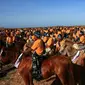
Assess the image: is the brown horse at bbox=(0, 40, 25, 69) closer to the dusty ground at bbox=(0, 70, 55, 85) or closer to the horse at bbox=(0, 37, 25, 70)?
the horse at bbox=(0, 37, 25, 70)

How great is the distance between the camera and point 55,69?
394 inches

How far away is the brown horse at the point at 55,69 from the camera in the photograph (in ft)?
32.4

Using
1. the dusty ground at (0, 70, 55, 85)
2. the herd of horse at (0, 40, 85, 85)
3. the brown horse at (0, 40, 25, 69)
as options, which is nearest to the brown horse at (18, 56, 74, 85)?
the herd of horse at (0, 40, 85, 85)

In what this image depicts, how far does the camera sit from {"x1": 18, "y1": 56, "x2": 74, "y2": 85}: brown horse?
988cm

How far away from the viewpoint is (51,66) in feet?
33.1

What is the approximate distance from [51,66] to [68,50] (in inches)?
181

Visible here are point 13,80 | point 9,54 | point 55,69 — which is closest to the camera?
point 55,69

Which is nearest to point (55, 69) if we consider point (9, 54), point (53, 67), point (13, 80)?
point (53, 67)

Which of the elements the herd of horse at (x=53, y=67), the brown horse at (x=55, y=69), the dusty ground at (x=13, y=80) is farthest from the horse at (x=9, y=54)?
the dusty ground at (x=13, y=80)

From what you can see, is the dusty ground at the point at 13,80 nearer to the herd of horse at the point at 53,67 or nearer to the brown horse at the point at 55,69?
the herd of horse at the point at 53,67

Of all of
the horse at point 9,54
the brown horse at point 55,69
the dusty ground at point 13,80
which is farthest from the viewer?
the dusty ground at point 13,80

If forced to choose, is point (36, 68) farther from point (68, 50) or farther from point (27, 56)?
point (68, 50)

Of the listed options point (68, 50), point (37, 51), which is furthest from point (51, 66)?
point (68, 50)

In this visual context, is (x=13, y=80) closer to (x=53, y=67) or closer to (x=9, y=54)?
(x=9, y=54)
